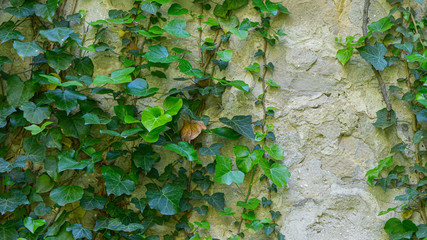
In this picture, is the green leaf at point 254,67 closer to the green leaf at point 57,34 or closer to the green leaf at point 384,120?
the green leaf at point 384,120

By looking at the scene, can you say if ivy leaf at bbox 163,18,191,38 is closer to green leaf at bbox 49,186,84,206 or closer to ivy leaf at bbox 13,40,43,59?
ivy leaf at bbox 13,40,43,59

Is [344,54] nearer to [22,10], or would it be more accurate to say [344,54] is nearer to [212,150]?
[212,150]

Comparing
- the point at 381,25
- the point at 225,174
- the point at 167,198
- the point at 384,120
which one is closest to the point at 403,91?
the point at 384,120

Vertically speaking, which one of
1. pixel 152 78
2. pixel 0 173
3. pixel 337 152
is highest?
pixel 337 152

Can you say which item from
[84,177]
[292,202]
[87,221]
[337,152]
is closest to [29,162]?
[84,177]

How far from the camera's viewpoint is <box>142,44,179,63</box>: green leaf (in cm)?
135

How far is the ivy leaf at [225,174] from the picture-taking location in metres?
1.29

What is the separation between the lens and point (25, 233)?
1.36m

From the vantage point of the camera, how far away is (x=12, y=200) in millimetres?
Result: 1359

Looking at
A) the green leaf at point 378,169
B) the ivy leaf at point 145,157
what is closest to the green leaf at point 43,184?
the ivy leaf at point 145,157

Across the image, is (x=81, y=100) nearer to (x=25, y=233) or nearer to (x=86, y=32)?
(x=86, y=32)

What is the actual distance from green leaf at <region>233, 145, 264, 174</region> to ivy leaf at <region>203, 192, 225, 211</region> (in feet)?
0.53

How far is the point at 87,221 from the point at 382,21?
58.4 inches

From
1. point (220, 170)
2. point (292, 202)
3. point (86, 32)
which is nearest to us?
point (220, 170)
